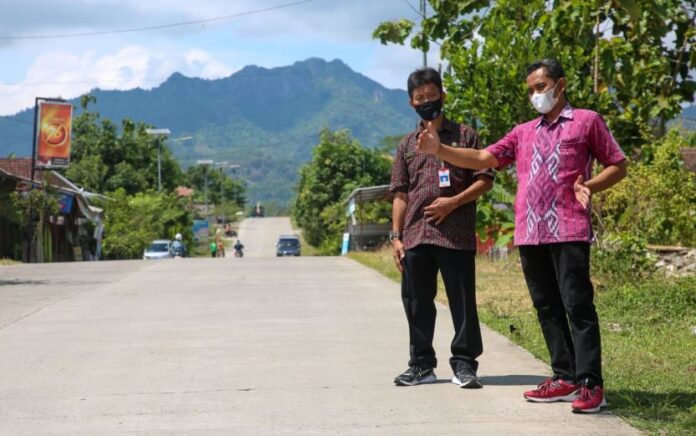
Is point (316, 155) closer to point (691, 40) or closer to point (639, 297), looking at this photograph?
point (691, 40)

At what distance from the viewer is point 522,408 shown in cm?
623

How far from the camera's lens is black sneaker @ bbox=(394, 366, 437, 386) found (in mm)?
7082

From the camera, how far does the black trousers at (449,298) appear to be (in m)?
7.09

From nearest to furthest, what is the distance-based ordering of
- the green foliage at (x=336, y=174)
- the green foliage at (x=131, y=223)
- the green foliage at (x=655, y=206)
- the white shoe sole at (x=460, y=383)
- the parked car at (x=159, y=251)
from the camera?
the white shoe sole at (x=460, y=383) < the green foliage at (x=655, y=206) < the parked car at (x=159, y=251) < the green foliage at (x=131, y=223) < the green foliage at (x=336, y=174)

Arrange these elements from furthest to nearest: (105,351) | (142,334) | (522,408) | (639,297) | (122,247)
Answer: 1. (122,247)
2. (639,297)
3. (142,334)
4. (105,351)
5. (522,408)

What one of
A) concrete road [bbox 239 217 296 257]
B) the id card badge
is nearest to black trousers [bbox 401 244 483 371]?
the id card badge

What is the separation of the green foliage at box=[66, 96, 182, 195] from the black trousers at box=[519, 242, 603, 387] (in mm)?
73936

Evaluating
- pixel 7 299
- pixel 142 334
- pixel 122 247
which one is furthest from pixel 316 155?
pixel 142 334

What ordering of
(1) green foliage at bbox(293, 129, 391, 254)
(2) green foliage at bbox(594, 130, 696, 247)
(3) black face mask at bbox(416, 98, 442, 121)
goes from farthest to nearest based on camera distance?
1. (1) green foliage at bbox(293, 129, 391, 254)
2. (2) green foliage at bbox(594, 130, 696, 247)
3. (3) black face mask at bbox(416, 98, 442, 121)

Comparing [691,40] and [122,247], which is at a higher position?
[691,40]

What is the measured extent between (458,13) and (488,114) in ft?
8.87

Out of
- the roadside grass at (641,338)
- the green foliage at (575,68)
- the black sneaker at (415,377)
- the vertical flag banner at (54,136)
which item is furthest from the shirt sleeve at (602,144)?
the vertical flag banner at (54,136)

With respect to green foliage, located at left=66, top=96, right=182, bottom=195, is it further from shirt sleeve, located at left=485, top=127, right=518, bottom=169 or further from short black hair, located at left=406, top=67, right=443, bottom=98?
shirt sleeve, located at left=485, top=127, right=518, bottom=169

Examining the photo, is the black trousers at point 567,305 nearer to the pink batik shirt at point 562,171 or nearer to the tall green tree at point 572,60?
the pink batik shirt at point 562,171
